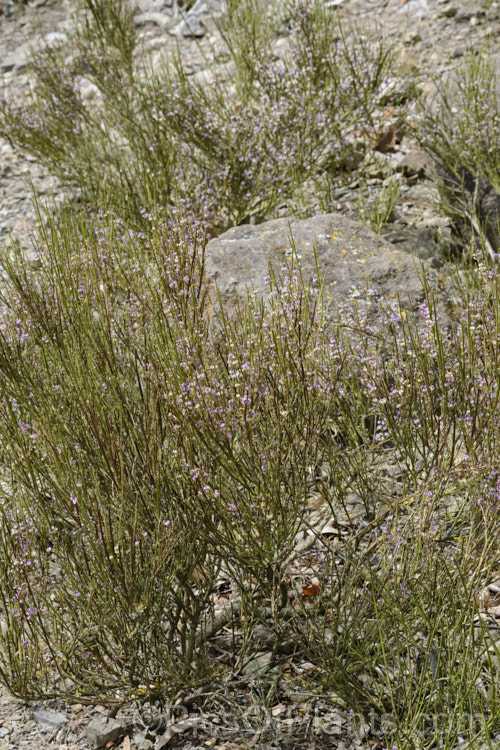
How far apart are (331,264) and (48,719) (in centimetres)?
228

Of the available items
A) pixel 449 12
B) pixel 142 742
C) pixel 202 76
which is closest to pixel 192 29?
pixel 202 76

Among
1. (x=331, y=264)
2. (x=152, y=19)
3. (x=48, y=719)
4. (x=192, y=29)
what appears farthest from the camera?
(x=152, y=19)

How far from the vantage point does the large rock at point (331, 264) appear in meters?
3.12

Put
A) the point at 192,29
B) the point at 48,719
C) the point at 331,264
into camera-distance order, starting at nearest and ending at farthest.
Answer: the point at 48,719 → the point at 331,264 → the point at 192,29

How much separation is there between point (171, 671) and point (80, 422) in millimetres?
862

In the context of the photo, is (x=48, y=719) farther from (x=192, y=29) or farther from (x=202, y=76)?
(x=192, y=29)

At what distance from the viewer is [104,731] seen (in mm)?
2139

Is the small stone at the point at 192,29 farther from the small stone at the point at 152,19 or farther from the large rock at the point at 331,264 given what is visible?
the large rock at the point at 331,264

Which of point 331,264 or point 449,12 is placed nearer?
point 331,264

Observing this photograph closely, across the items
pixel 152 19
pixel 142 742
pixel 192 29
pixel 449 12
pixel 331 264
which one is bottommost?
pixel 142 742

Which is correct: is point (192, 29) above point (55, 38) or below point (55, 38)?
below

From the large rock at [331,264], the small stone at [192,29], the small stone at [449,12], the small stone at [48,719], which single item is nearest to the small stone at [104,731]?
the small stone at [48,719]

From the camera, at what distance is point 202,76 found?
6.23 m

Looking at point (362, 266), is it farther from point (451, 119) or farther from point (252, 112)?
point (252, 112)
